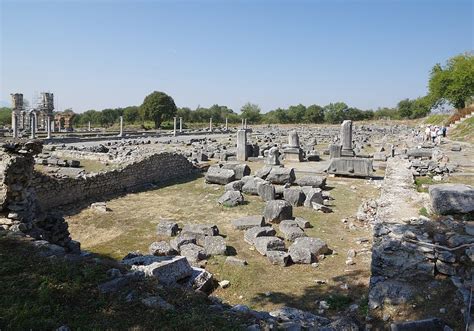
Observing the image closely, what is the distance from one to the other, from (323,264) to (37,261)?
5.24m

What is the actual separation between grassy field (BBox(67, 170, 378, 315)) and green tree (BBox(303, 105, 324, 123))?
262ft

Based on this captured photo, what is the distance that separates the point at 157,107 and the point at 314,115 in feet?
152

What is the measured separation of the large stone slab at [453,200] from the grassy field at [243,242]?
5.79 feet

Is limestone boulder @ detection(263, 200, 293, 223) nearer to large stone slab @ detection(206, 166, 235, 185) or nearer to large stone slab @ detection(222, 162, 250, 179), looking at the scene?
large stone slab @ detection(206, 166, 235, 185)

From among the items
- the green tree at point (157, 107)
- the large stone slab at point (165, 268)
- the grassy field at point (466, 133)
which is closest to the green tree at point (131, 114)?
the green tree at point (157, 107)

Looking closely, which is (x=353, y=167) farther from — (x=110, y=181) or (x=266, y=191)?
(x=110, y=181)

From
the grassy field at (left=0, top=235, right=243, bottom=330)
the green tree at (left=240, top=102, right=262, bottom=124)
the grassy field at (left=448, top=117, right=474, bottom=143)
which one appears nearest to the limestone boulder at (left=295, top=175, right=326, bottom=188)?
the grassy field at (left=0, top=235, right=243, bottom=330)

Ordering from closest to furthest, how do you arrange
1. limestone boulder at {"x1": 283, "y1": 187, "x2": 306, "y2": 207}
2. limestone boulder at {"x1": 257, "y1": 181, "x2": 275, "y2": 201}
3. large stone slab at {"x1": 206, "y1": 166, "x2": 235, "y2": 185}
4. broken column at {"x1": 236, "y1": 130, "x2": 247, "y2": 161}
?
limestone boulder at {"x1": 283, "y1": 187, "x2": 306, "y2": 207} < limestone boulder at {"x1": 257, "y1": 181, "x2": 275, "y2": 201} < large stone slab at {"x1": 206, "y1": 166, "x2": 235, "y2": 185} < broken column at {"x1": 236, "y1": 130, "x2": 247, "y2": 161}

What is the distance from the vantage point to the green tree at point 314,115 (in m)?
93.9

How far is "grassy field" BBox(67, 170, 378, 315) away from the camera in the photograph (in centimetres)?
652

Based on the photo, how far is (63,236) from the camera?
25.6 ft

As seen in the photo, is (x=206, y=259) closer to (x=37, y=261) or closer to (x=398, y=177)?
(x=37, y=261)

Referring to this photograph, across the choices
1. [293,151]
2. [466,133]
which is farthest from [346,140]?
[466,133]

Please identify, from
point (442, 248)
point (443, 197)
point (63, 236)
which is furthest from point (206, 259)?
point (443, 197)
